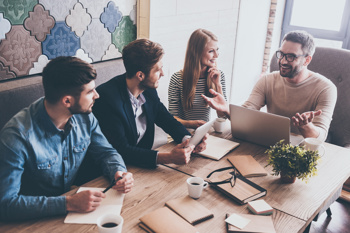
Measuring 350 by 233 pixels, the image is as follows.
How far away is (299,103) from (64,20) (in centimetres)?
167

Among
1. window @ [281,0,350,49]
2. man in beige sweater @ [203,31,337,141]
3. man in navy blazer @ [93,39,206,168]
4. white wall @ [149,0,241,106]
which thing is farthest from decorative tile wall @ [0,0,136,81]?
window @ [281,0,350,49]

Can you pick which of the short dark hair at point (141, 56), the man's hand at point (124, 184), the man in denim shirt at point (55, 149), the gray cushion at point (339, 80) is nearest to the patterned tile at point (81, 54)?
the short dark hair at point (141, 56)

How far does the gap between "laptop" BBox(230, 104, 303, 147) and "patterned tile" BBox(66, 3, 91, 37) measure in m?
1.13

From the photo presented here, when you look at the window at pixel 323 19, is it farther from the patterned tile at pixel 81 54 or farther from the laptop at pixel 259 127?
the patterned tile at pixel 81 54

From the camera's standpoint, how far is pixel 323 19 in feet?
14.7

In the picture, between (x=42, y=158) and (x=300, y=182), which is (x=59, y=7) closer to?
(x=42, y=158)

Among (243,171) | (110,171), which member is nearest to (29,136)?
(110,171)

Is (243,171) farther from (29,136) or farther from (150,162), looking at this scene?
(29,136)

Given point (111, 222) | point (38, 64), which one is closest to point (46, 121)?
point (111, 222)

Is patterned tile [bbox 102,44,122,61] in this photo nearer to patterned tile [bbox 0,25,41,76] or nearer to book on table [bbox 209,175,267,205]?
patterned tile [bbox 0,25,41,76]

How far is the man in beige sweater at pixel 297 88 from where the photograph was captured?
2.24 meters

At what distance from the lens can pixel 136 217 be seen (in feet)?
4.08

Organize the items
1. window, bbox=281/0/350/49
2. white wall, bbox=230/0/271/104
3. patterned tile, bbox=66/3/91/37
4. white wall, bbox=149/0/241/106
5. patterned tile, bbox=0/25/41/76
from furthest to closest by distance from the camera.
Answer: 1. window, bbox=281/0/350/49
2. white wall, bbox=230/0/271/104
3. white wall, bbox=149/0/241/106
4. patterned tile, bbox=66/3/91/37
5. patterned tile, bbox=0/25/41/76

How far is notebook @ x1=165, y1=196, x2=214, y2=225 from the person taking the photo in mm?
1236
